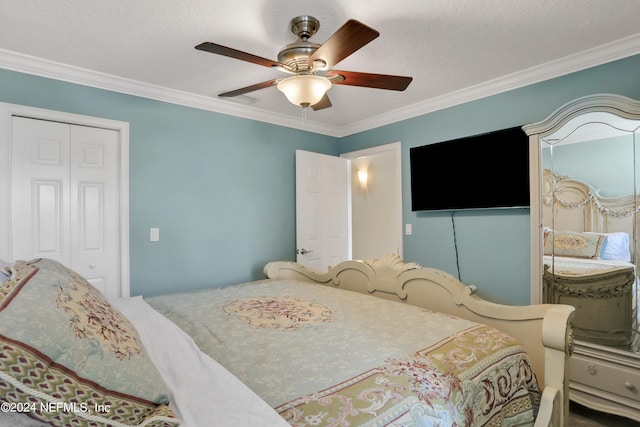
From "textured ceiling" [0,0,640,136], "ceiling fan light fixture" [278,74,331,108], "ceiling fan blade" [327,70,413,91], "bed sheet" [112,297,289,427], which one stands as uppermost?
"textured ceiling" [0,0,640,136]

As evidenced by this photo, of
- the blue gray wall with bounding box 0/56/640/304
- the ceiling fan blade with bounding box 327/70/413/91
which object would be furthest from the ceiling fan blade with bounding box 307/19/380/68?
the blue gray wall with bounding box 0/56/640/304

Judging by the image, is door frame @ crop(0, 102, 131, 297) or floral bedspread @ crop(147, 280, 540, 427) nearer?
floral bedspread @ crop(147, 280, 540, 427)

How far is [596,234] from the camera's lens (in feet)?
6.45

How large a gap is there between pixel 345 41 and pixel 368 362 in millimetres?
1270

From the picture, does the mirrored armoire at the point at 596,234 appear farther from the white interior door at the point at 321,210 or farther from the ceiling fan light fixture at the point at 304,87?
the white interior door at the point at 321,210

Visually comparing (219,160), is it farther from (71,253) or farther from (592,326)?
(592,326)

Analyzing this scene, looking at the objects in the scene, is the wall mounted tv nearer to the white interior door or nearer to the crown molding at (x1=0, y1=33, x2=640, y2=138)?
the crown molding at (x1=0, y1=33, x2=640, y2=138)

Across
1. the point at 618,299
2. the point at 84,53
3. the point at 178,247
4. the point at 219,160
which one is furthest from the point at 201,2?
the point at 618,299

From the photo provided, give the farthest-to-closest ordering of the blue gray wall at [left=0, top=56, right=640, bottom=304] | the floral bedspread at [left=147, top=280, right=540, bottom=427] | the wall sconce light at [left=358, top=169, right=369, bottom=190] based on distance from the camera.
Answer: the wall sconce light at [left=358, top=169, right=369, bottom=190]
the blue gray wall at [left=0, top=56, right=640, bottom=304]
the floral bedspread at [left=147, top=280, right=540, bottom=427]

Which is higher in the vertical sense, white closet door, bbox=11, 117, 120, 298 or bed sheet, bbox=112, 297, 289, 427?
white closet door, bbox=11, 117, 120, 298

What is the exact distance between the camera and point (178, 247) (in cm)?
283

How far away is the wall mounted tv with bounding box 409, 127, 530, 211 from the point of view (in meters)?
2.50

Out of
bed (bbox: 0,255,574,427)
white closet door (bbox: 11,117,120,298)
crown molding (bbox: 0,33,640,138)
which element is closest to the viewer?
bed (bbox: 0,255,574,427)

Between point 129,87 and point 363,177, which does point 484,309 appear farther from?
point 363,177
